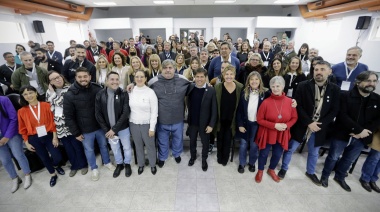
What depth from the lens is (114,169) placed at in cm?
282

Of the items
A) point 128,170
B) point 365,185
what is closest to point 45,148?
Answer: point 128,170

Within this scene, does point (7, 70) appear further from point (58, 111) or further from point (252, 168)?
point (252, 168)

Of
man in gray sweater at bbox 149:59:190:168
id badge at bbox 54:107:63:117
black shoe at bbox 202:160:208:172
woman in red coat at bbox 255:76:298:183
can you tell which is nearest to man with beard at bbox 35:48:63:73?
id badge at bbox 54:107:63:117

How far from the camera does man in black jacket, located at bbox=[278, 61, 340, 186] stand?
83.4 inches

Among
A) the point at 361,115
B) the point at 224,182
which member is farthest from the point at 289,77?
the point at 224,182

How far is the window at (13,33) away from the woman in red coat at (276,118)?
829 cm

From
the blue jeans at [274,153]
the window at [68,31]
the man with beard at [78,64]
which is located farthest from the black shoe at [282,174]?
the window at [68,31]

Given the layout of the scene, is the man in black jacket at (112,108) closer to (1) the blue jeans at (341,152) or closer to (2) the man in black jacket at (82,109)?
(2) the man in black jacket at (82,109)

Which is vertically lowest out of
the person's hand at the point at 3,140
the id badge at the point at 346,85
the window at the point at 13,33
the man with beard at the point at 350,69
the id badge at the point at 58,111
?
the person's hand at the point at 3,140

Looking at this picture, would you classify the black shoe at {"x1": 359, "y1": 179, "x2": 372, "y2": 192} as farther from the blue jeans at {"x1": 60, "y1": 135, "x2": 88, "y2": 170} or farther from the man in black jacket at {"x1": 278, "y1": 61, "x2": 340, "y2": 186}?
the blue jeans at {"x1": 60, "y1": 135, "x2": 88, "y2": 170}

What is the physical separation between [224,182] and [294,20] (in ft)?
35.7

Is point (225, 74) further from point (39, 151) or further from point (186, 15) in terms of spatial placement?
point (186, 15)

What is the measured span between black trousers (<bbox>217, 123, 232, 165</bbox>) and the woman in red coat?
426 millimetres

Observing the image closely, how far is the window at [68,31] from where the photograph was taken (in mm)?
8719
